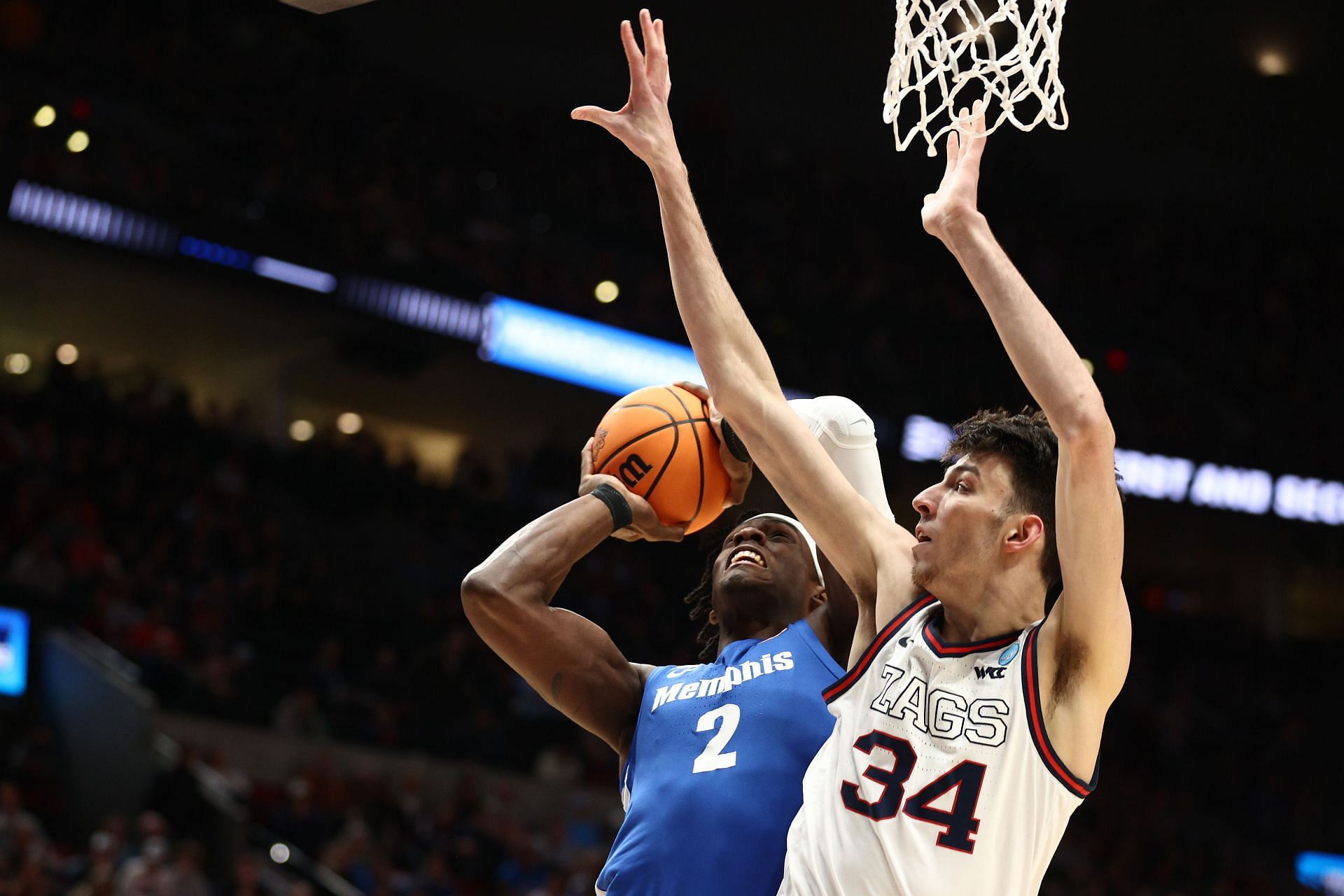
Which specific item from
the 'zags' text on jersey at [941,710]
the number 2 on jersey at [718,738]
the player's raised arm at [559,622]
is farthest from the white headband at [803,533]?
the 'zags' text on jersey at [941,710]

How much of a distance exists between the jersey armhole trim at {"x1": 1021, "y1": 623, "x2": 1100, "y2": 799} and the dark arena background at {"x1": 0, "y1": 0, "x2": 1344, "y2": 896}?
8047mm

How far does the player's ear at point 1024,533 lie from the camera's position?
2539 mm

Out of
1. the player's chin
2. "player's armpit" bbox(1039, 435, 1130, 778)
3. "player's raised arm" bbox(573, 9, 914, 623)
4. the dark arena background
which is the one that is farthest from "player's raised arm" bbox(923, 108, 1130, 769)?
the dark arena background

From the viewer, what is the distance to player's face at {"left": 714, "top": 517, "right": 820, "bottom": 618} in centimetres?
352

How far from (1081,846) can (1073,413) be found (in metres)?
12.9

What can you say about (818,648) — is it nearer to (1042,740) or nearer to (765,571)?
(765,571)

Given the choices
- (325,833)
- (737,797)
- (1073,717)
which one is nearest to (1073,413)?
(1073,717)

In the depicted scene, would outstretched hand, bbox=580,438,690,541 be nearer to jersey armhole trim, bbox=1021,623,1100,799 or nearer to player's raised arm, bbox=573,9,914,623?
player's raised arm, bbox=573,9,914,623

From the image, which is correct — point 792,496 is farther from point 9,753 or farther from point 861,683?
point 9,753

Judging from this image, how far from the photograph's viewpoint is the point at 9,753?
34.1ft

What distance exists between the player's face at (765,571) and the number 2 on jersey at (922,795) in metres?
1.07

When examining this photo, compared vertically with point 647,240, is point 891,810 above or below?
below

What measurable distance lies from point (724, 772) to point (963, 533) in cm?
80

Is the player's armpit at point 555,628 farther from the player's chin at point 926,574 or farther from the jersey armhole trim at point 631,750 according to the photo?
the player's chin at point 926,574
